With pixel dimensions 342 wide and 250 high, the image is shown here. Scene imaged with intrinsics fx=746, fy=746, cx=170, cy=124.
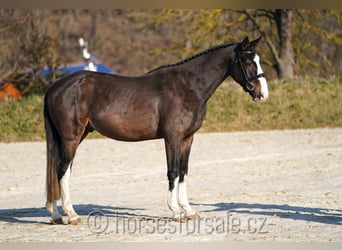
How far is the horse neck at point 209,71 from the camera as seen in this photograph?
852cm

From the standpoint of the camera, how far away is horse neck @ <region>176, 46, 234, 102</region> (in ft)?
28.0

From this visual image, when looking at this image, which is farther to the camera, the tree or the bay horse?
the tree

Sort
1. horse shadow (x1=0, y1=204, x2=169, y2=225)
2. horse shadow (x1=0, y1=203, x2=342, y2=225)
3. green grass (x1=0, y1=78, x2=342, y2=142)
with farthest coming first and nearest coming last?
green grass (x1=0, y1=78, x2=342, y2=142), horse shadow (x1=0, y1=204, x2=169, y2=225), horse shadow (x1=0, y1=203, x2=342, y2=225)

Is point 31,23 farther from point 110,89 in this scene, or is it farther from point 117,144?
point 110,89

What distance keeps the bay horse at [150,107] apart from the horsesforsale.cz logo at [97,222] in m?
0.24

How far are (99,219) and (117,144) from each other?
9564 mm

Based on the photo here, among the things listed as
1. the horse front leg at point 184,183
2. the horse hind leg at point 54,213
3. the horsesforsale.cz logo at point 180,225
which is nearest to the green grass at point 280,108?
the horse front leg at point 184,183

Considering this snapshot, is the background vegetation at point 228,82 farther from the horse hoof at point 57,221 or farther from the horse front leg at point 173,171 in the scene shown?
the horse front leg at point 173,171

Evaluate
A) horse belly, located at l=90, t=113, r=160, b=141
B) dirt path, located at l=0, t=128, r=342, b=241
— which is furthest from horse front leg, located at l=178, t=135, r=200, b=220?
horse belly, located at l=90, t=113, r=160, b=141

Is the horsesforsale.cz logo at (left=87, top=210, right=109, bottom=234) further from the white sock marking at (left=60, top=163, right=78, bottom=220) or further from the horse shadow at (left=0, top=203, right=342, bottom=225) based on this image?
the white sock marking at (left=60, top=163, right=78, bottom=220)

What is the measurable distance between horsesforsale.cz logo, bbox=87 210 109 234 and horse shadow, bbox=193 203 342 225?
4.09 ft

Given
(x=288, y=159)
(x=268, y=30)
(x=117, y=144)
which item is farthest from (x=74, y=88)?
(x=268, y=30)

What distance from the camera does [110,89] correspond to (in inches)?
338

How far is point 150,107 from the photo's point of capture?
844 centimetres
